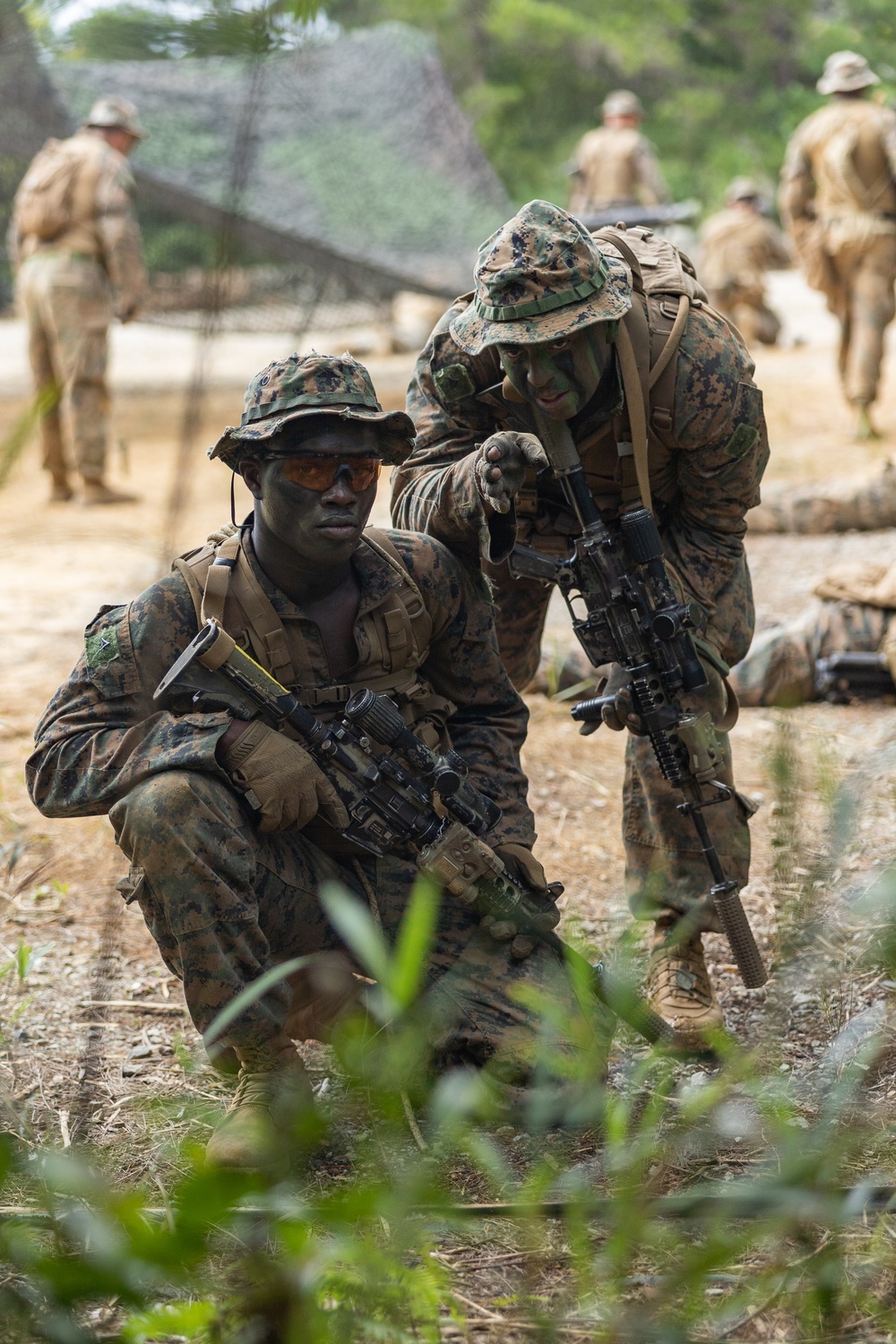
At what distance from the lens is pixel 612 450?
133 inches

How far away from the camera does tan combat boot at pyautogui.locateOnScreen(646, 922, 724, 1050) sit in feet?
10.7

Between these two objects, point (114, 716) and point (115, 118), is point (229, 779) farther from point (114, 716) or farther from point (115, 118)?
point (115, 118)

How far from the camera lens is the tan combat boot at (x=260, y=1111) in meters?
2.56

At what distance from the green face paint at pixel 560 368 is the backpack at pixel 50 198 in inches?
263

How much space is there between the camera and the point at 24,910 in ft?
13.6

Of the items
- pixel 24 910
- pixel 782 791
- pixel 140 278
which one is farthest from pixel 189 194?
pixel 782 791

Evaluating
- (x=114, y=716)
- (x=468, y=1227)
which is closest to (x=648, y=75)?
(x=114, y=716)

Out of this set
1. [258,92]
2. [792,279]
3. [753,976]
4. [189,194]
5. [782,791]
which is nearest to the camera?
[258,92]

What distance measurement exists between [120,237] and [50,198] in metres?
0.45

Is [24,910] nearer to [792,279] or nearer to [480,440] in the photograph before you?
[480,440]

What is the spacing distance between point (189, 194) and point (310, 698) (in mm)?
9841

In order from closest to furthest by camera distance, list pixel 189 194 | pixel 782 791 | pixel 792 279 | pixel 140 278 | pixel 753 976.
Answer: pixel 782 791 → pixel 753 976 → pixel 140 278 → pixel 189 194 → pixel 792 279

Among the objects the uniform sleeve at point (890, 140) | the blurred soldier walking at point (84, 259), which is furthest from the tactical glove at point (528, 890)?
the uniform sleeve at point (890, 140)

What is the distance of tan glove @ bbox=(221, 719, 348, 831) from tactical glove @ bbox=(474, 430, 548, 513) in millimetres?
606
